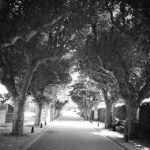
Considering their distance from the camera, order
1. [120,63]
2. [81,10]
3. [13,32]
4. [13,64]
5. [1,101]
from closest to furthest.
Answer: [13,32] → [81,10] → [120,63] → [13,64] → [1,101]

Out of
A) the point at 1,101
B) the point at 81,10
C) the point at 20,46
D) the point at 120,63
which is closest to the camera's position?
the point at 81,10

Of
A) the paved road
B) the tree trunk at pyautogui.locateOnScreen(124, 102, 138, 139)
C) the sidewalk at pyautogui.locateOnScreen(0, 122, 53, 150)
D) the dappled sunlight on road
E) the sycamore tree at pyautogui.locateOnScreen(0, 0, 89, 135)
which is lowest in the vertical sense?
the paved road

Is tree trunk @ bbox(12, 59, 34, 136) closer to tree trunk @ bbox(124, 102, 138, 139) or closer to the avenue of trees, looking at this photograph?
the avenue of trees

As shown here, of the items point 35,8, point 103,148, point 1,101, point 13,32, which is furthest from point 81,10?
point 1,101

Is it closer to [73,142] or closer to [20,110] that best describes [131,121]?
[73,142]

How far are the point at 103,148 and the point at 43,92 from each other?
1687 centimetres

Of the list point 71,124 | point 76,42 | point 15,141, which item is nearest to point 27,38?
point 15,141

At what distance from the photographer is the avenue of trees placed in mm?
11195

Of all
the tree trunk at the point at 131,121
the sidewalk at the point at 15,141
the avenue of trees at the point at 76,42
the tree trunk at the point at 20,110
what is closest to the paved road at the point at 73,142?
the sidewalk at the point at 15,141

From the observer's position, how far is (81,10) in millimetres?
14211

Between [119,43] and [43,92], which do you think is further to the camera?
[43,92]

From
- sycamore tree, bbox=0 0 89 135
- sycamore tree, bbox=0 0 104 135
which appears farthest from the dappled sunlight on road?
sycamore tree, bbox=0 0 104 135

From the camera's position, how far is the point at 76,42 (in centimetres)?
2023

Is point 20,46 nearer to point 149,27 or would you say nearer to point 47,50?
point 47,50
